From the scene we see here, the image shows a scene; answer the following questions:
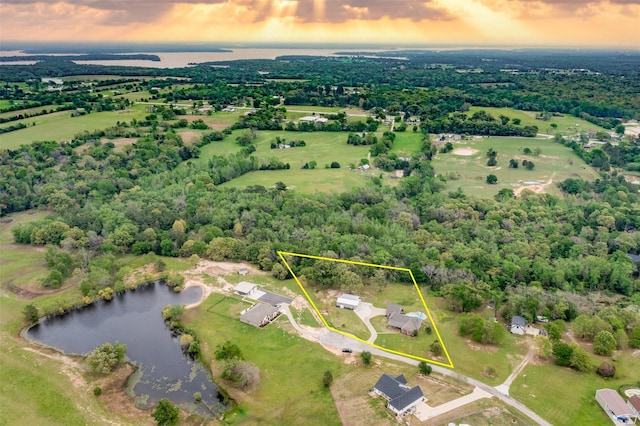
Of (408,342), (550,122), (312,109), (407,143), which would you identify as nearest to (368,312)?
(408,342)

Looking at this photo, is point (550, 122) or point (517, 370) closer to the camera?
point (517, 370)

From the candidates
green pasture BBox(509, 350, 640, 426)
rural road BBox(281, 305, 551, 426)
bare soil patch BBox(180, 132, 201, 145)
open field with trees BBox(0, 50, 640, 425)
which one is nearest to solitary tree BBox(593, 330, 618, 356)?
open field with trees BBox(0, 50, 640, 425)

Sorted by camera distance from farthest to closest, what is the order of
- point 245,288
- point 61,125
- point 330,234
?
1. point 61,125
2. point 330,234
3. point 245,288

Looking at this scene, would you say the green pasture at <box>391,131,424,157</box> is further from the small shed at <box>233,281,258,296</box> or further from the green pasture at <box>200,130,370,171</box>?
the small shed at <box>233,281,258,296</box>

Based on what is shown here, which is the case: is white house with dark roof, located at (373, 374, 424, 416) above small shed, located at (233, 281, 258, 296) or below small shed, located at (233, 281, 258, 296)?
below

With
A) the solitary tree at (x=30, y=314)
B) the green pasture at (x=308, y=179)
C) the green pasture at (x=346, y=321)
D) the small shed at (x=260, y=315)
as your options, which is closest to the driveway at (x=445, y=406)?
the green pasture at (x=346, y=321)

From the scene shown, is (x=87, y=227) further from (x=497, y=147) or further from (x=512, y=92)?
(x=512, y=92)

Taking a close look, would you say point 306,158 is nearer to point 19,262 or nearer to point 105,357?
point 19,262

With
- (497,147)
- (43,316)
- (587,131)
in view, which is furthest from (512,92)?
(43,316)
